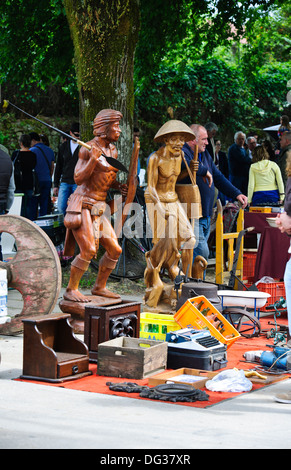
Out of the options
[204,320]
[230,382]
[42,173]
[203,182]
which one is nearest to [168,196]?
[203,182]

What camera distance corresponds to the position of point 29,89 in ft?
66.5

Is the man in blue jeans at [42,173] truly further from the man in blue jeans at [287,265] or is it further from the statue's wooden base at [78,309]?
the man in blue jeans at [287,265]

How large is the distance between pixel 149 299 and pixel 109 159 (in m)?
1.84

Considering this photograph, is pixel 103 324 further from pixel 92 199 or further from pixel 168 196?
pixel 168 196

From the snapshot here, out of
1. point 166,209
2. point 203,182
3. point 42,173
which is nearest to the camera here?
point 166,209

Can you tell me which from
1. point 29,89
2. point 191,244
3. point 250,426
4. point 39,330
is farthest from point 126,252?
point 29,89

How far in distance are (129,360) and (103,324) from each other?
534 millimetres

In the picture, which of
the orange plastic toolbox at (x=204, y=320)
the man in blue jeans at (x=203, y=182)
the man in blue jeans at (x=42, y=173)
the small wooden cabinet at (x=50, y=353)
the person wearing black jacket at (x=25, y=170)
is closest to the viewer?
the small wooden cabinet at (x=50, y=353)

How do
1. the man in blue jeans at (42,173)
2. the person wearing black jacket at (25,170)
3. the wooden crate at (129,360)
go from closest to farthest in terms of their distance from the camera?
the wooden crate at (129,360) → the person wearing black jacket at (25,170) → the man in blue jeans at (42,173)

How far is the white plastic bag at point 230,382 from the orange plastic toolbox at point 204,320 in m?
1.02

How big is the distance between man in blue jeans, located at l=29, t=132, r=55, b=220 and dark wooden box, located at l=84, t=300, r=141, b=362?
8.02 m

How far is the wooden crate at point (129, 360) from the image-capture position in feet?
20.0

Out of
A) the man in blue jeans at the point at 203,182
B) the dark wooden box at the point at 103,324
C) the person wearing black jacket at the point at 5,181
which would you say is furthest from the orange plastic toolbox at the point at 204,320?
the person wearing black jacket at the point at 5,181

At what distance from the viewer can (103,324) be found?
6566 mm
